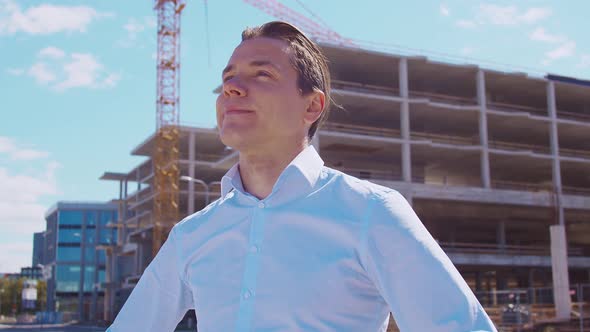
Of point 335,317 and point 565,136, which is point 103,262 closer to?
point 565,136

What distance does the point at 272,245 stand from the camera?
1662 mm

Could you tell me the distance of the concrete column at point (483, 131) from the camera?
169 feet

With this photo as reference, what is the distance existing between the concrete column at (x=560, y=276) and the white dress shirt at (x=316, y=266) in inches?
1518

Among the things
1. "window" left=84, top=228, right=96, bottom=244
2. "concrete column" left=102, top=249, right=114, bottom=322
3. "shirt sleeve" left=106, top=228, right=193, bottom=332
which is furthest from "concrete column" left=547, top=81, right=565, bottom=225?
"window" left=84, top=228, right=96, bottom=244

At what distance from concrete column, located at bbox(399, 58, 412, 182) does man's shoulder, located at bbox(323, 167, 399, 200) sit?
47.7 metres

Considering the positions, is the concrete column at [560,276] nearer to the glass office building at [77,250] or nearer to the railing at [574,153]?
the railing at [574,153]

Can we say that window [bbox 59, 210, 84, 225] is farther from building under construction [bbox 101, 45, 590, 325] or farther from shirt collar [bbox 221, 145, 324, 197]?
shirt collar [bbox 221, 145, 324, 197]

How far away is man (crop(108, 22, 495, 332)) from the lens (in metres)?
1.45

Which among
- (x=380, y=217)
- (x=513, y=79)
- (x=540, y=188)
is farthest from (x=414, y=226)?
(x=540, y=188)

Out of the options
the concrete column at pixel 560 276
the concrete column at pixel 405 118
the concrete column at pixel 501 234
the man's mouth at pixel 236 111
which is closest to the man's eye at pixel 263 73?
the man's mouth at pixel 236 111

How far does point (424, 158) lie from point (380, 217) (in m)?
54.6

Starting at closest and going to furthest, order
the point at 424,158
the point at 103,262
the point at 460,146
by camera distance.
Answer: the point at 460,146 → the point at 424,158 → the point at 103,262

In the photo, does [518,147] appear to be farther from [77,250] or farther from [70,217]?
[77,250]

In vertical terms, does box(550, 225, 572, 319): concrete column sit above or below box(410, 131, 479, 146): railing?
below
